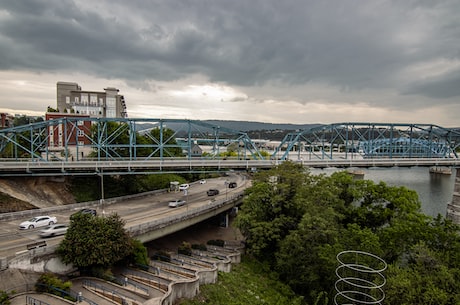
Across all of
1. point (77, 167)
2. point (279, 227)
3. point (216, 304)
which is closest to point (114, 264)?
point (216, 304)

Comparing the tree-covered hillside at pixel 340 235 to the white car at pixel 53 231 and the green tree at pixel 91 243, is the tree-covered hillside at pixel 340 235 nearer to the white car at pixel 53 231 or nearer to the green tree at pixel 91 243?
the green tree at pixel 91 243

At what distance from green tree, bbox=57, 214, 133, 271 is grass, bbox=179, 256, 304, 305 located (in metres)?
7.25

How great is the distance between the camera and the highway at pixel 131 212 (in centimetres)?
2628

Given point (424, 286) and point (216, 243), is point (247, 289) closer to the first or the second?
point (216, 243)

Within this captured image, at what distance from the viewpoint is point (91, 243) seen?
77.8 ft

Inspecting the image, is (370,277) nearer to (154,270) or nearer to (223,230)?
(154,270)

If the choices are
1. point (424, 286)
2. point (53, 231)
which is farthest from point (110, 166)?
point (424, 286)

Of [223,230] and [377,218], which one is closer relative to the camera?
[377,218]

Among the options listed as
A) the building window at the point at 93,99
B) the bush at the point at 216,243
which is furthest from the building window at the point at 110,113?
the bush at the point at 216,243

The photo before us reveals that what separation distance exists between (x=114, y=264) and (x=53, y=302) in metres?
7.22

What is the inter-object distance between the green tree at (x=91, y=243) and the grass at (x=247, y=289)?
725cm

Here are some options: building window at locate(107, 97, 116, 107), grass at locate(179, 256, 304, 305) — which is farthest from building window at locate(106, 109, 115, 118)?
grass at locate(179, 256, 304, 305)

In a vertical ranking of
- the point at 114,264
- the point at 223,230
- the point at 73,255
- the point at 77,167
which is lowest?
the point at 223,230

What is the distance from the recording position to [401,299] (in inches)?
765
